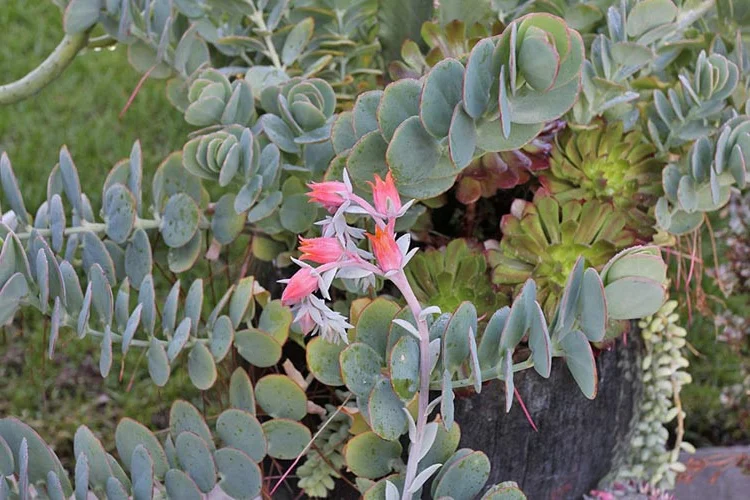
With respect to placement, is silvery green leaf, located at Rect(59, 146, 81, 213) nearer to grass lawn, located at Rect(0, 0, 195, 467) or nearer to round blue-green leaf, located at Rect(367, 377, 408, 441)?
round blue-green leaf, located at Rect(367, 377, 408, 441)

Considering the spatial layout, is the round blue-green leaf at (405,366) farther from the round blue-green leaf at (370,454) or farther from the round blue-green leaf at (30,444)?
the round blue-green leaf at (30,444)

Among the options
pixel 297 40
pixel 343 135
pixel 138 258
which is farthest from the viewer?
pixel 297 40

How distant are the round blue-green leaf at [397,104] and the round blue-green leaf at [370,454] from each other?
0.85 feet

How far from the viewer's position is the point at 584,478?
994mm

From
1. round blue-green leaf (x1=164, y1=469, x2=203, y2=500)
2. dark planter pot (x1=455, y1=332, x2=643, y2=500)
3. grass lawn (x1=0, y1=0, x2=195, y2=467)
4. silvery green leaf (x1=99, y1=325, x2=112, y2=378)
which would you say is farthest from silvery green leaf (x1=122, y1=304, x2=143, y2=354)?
grass lawn (x1=0, y1=0, x2=195, y2=467)

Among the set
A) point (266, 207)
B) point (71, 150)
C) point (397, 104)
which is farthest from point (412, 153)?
point (71, 150)

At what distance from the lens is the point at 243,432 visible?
76 centimetres

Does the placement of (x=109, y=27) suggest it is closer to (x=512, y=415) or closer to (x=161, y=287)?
(x=512, y=415)

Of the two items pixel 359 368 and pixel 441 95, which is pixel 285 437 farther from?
pixel 441 95

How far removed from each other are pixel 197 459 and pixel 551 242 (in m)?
0.42

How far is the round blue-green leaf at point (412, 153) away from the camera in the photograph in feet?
2.11

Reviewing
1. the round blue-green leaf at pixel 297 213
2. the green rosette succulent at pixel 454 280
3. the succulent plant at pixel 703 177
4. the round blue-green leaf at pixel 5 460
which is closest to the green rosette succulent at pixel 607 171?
the succulent plant at pixel 703 177

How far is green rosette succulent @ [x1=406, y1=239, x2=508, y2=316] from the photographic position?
88cm

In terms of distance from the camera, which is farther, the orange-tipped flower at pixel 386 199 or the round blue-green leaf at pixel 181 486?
the round blue-green leaf at pixel 181 486
